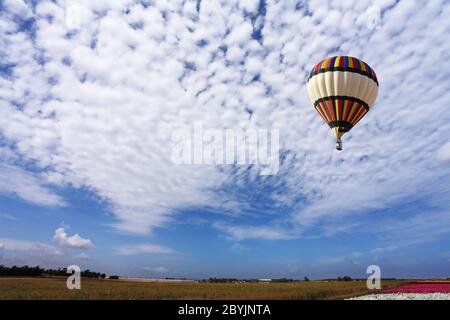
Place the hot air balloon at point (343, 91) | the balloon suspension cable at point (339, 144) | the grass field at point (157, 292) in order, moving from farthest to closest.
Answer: the grass field at point (157, 292) < the balloon suspension cable at point (339, 144) < the hot air balloon at point (343, 91)

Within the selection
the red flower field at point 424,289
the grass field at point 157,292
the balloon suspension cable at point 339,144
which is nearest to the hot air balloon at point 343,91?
the balloon suspension cable at point 339,144

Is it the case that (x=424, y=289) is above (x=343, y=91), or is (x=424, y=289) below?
below

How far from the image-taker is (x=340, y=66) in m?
34.0

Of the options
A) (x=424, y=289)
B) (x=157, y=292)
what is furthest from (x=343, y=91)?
(x=157, y=292)

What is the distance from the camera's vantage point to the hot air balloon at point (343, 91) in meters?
33.8

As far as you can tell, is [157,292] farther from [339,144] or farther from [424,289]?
[424,289]

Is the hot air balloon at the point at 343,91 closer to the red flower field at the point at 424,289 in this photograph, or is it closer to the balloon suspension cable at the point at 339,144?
the balloon suspension cable at the point at 339,144

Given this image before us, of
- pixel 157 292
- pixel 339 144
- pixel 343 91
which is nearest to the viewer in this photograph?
pixel 343 91

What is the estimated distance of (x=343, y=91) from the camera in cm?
3375

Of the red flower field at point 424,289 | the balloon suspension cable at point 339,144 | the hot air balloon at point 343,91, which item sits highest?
the hot air balloon at point 343,91

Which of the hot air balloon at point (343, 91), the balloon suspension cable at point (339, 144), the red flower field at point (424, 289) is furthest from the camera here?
the red flower field at point (424, 289)
